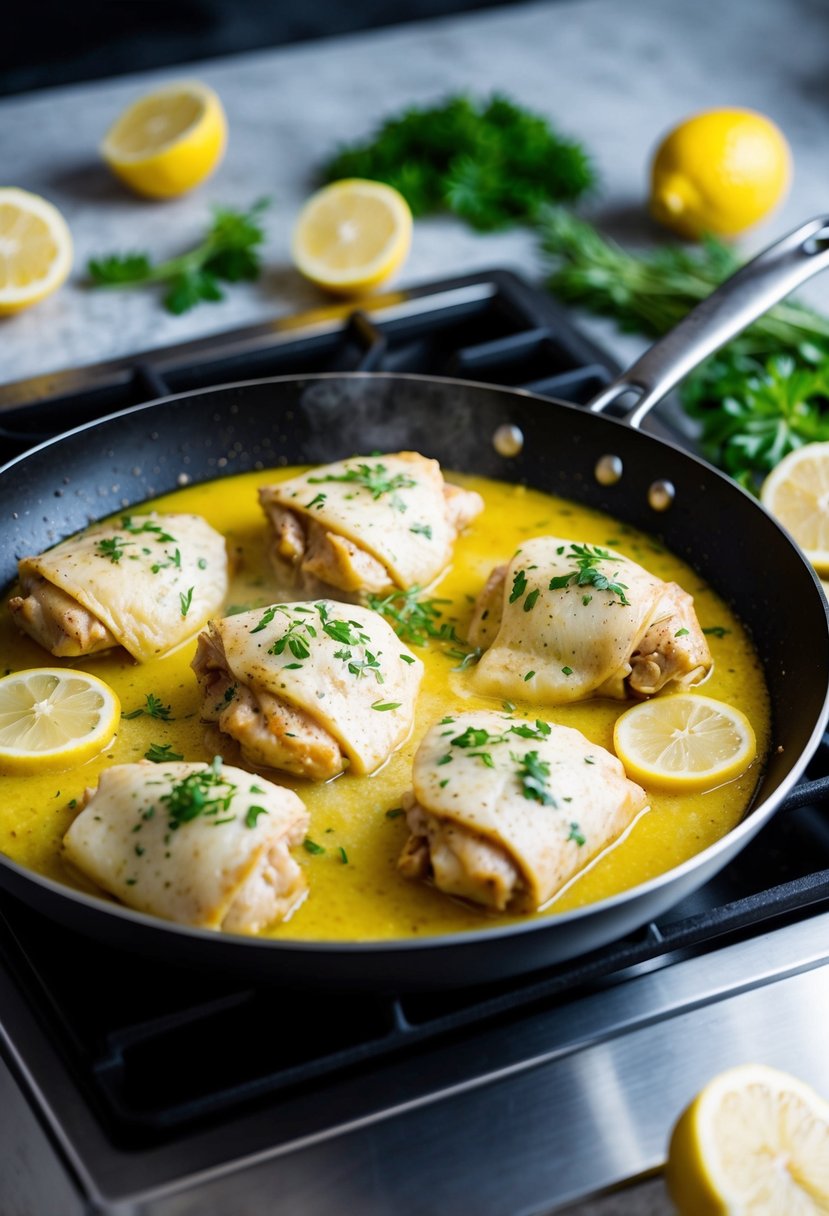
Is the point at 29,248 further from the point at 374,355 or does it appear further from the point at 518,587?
the point at 518,587

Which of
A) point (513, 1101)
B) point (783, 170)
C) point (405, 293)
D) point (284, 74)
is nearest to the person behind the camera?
point (513, 1101)

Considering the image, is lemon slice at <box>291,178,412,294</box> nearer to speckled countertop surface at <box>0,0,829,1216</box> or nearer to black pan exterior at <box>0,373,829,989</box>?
speckled countertop surface at <box>0,0,829,1216</box>

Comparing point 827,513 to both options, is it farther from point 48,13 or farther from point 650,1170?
point 48,13

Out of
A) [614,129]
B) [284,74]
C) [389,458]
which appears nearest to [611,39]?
[614,129]

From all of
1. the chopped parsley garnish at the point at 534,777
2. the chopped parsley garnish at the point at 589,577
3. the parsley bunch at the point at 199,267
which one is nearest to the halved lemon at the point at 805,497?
Answer: the chopped parsley garnish at the point at 589,577

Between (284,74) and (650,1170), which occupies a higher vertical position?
(284,74)

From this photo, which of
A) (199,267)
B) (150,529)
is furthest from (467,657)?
(199,267)

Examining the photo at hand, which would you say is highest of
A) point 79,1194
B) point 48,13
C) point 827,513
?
point 48,13
